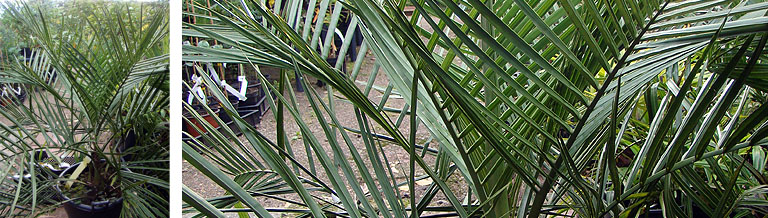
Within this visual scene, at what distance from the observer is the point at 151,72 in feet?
1.21

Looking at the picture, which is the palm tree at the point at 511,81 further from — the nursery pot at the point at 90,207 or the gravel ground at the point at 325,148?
the gravel ground at the point at 325,148

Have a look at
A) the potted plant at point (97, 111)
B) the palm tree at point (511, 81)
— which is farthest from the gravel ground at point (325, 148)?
the potted plant at point (97, 111)

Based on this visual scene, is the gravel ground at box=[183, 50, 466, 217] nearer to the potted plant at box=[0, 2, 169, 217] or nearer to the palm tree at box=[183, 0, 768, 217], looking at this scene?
the palm tree at box=[183, 0, 768, 217]

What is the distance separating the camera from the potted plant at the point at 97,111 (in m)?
0.30

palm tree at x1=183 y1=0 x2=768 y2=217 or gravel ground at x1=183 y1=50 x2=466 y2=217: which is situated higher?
palm tree at x1=183 y1=0 x2=768 y2=217

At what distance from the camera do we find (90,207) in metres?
0.33

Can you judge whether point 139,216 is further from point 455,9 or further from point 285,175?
point 455,9

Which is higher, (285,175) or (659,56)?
(659,56)

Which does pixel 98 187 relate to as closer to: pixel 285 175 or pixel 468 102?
pixel 285 175

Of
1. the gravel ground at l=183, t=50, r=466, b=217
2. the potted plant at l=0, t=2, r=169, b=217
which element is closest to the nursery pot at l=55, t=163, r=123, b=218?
the potted plant at l=0, t=2, r=169, b=217

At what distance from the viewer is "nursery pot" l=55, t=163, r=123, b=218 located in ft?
1.03

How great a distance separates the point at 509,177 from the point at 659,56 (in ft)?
0.58

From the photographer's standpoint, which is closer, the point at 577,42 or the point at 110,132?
the point at 110,132

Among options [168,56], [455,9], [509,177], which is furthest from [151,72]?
[509,177]
